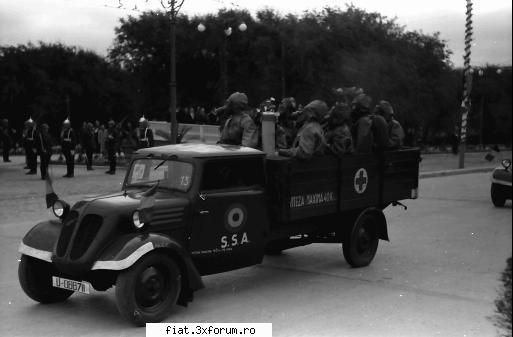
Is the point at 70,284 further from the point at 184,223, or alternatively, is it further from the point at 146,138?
the point at 146,138

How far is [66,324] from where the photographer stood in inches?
220

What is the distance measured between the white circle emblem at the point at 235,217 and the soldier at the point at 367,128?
228 cm

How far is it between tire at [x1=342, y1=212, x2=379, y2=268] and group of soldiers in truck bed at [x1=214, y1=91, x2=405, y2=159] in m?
0.87

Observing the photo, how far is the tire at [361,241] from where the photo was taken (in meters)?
7.82

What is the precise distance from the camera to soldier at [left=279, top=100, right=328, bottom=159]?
7.07m

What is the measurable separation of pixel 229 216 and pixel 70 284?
1.58m

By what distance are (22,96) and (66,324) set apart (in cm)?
4668

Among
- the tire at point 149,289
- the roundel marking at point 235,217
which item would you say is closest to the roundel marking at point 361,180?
the roundel marking at point 235,217

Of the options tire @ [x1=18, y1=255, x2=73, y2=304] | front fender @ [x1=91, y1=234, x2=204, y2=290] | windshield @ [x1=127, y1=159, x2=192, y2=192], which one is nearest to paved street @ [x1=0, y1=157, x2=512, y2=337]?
tire @ [x1=18, y1=255, x2=73, y2=304]

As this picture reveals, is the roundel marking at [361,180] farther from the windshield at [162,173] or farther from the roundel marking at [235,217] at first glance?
the windshield at [162,173]

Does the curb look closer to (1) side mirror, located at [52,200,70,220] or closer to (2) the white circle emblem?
(2) the white circle emblem

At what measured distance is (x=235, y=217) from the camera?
637 centimetres

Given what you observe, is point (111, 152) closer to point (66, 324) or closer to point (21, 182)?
point (21, 182)

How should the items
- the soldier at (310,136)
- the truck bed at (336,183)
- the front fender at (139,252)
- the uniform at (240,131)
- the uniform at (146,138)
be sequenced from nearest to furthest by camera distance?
the front fender at (139,252)
the truck bed at (336,183)
the soldier at (310,136)
the uniform at (240,131)
the uniform at (146,138)
